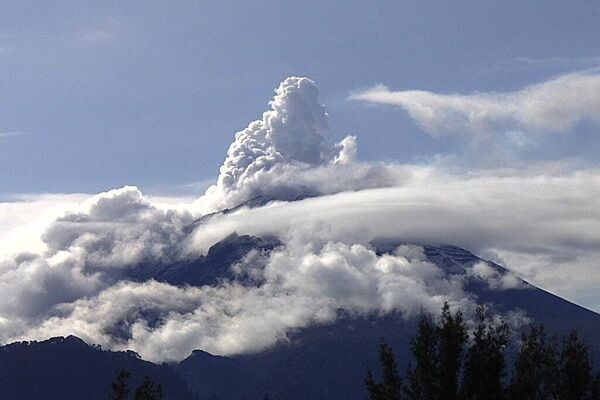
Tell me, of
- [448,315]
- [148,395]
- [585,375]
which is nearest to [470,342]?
[448,315]

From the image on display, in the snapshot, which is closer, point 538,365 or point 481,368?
point 481,368

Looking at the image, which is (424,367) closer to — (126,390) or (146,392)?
(146,392)

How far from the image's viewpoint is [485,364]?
160 m

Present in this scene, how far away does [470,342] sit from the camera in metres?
168

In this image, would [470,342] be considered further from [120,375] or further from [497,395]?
[120,375]

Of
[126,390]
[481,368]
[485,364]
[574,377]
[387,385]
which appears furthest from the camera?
[574,377]

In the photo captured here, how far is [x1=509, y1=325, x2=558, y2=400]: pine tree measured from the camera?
531ft

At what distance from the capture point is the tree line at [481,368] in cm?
15950

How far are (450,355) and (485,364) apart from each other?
5314 millimetres

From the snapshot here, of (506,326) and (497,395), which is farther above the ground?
(506,326)

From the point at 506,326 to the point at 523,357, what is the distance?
5142 mm

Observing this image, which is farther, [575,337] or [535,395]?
[575,337]

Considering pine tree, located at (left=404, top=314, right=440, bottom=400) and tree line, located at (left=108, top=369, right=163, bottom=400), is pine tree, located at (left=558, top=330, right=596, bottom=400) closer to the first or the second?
pine tree, located at (left=404, top=314, right=440, bottom=400)

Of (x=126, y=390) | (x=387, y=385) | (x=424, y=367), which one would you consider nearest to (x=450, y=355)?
(x=424, y=367)
